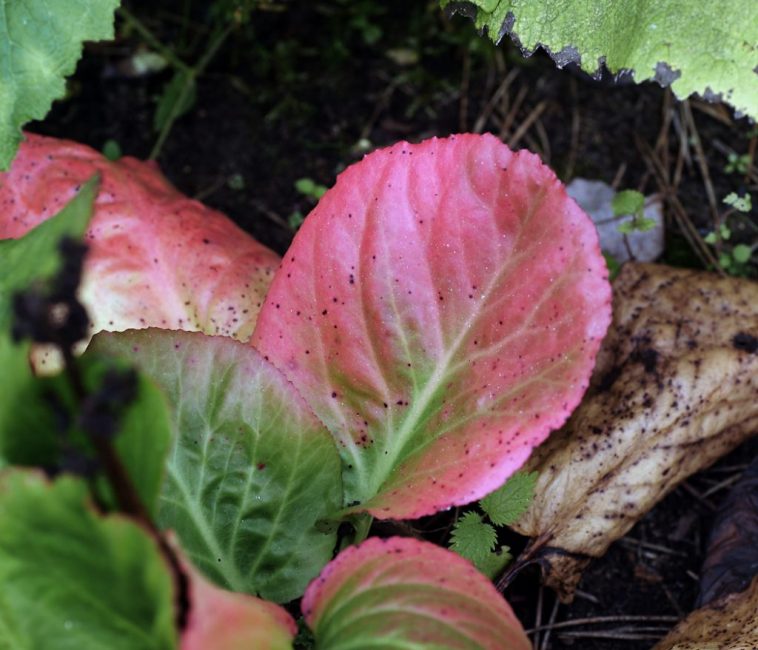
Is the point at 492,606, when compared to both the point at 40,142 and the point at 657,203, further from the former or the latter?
the point at 657,203

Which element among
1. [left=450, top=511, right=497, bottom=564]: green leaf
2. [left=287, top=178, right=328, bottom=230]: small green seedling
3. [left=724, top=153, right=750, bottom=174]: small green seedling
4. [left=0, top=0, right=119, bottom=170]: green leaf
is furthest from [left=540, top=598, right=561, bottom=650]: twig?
[left=0, top=0, right=119, bottom=170]: green leaf

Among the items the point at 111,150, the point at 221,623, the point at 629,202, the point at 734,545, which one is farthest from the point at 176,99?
the point at 221,623

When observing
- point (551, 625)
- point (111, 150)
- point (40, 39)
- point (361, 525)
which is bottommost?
point (551, 625)

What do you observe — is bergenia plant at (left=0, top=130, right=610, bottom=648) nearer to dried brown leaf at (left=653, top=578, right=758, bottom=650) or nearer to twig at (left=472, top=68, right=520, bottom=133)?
dried brown leaf at (left=653, top=578, right=758, bottom=650)

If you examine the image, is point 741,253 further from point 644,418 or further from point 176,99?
point 176,99

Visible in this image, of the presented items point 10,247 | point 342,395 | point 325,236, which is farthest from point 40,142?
point 342,395

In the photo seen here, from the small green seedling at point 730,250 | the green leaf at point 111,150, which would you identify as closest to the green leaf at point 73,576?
the green leaf at point 111,150
